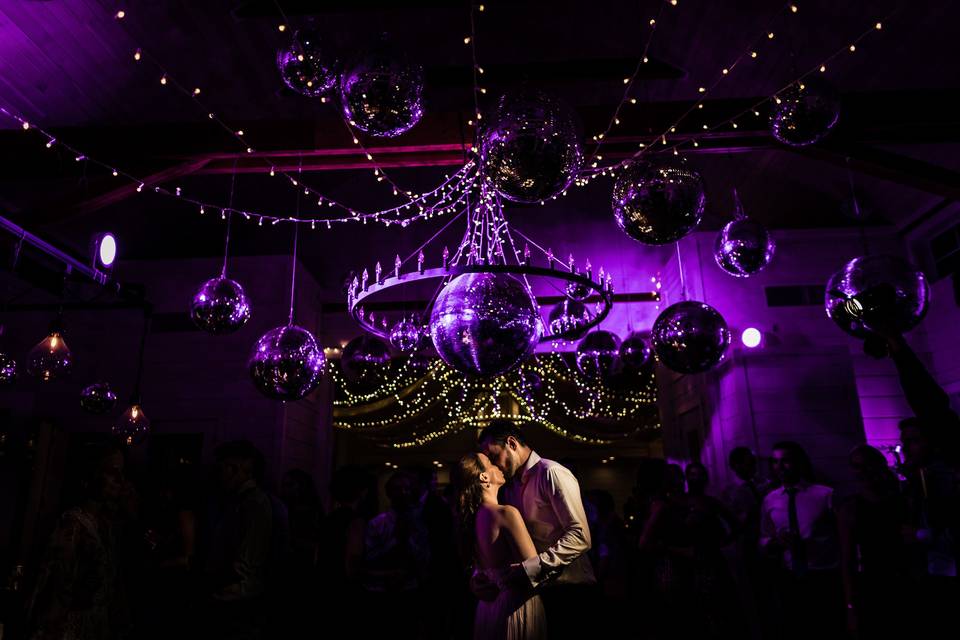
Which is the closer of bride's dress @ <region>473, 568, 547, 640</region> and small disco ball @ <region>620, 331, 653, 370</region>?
bride's dress @ <region>473, 568, 547, 640</region>

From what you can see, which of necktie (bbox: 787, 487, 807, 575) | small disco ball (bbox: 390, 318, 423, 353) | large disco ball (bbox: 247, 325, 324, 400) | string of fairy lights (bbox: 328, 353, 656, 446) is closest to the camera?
large disco ball (bbox: 247, 325, 324, 400)

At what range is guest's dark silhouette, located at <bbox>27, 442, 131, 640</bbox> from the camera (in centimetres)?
286

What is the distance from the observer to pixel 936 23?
15.1 ft

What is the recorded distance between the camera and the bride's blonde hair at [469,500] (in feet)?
8.62

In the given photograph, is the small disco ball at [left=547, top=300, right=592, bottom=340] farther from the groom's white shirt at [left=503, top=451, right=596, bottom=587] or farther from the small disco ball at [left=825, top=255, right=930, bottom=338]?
the small disco ball at [left=825, top=255, right=930, bottom=338]

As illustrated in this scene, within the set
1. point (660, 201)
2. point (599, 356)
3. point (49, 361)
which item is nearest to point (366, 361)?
point (599, 356)

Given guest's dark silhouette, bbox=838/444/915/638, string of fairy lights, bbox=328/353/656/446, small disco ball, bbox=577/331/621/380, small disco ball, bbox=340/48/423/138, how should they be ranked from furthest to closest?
string of fairy lights, bbox=328/353/656/446
small disco ball, bbox=577/331/621/380
guest's dark silhouette, bbox=838/444/915/638
small disco ball, bbox=340/48/423/138

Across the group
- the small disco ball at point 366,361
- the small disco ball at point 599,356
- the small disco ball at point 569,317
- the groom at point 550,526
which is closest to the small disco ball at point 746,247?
the small disco ball at point 569,317

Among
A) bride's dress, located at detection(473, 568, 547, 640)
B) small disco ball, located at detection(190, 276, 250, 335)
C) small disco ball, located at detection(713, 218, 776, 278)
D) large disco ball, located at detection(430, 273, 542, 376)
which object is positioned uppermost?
small disco ball, located at detection(713, 218, 776, 278)

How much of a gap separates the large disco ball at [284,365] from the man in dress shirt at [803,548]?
319 centimetres

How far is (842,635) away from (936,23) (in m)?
4.33

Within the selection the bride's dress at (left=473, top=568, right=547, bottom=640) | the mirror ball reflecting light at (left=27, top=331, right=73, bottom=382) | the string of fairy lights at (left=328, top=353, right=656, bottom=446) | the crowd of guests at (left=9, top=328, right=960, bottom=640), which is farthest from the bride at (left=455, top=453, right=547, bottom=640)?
the string of fairy lights at (left=328, top=353, right=656, bottom=446)

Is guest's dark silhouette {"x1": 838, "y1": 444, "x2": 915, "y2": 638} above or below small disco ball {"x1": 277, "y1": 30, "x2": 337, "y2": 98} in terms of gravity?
below

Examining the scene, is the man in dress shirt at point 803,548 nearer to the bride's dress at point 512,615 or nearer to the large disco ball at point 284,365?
the bride's dress at point 512,615
